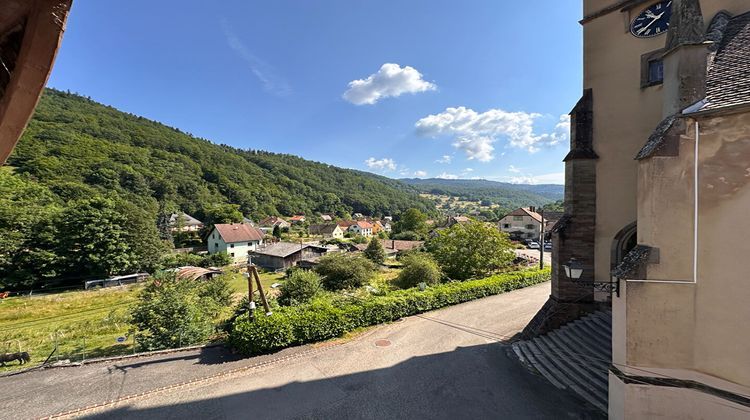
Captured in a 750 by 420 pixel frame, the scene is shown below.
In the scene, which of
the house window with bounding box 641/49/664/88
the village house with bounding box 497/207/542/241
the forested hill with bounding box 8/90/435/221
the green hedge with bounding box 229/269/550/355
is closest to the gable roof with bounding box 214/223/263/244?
the forested hill with bounding box 8/90/435/221

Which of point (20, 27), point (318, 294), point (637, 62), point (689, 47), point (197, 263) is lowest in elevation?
→ point (197, 263)

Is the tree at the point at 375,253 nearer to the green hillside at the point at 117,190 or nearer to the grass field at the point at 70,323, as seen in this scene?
the grass field at the point at 70,323

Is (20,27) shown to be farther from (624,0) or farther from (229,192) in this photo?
(229,192)

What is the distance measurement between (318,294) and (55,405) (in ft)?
29.7

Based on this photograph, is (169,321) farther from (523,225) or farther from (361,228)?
(361,228)

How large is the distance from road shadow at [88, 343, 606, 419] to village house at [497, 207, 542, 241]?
5882 centimetres

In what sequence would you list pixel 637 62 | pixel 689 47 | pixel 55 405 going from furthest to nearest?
pixel 637 62
pixel 55 405
pixel 689 47

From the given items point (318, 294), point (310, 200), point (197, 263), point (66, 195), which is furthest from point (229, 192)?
point (318, 294)

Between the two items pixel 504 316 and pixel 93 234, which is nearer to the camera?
pixel 504 316

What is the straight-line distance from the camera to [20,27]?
141cm

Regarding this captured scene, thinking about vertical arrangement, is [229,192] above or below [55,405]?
above

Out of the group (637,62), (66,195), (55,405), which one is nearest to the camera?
(55,405)

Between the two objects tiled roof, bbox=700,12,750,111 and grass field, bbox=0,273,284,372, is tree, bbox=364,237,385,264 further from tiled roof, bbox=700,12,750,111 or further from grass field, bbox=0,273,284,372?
tiled roof, bbox=700,12,750,111

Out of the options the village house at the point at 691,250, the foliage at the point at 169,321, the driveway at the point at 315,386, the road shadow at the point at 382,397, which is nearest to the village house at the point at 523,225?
the driveway at the point at 315,386
